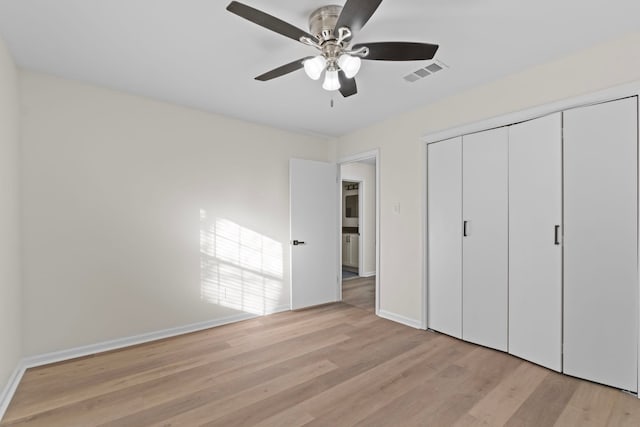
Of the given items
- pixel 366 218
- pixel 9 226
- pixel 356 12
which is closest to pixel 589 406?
pixel 356 12

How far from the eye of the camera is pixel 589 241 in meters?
2.26

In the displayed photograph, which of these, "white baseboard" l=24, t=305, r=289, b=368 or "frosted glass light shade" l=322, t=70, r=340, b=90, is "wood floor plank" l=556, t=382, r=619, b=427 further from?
"white baseboard" l=24, t=305, r=289, b=368

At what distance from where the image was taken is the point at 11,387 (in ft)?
7.09

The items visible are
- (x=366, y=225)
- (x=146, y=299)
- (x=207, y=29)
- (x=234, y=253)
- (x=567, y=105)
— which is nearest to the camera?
(x=207, y=29)

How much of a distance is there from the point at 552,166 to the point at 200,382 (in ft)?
11.0

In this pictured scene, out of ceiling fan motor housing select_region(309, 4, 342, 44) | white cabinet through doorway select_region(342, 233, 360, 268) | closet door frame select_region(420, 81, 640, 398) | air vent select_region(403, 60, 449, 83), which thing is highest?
air vent select_region(403, 60, 449, 83)

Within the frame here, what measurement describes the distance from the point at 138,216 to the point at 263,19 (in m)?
2.44

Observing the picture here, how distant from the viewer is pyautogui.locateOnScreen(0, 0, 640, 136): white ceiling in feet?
5.86

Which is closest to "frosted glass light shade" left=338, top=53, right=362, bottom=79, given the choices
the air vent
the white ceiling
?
the white ceiling

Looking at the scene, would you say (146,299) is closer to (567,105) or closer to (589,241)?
(589,241)

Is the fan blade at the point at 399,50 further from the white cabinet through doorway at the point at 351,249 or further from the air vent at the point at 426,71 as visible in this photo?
the white cabinet through doorway at the point at 351,249

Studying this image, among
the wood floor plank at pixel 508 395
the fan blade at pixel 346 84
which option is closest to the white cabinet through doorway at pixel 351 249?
the wood floor plank at pixel 508 395

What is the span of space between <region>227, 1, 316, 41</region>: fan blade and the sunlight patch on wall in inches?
94.1

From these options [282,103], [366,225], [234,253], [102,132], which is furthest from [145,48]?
[366,225]
